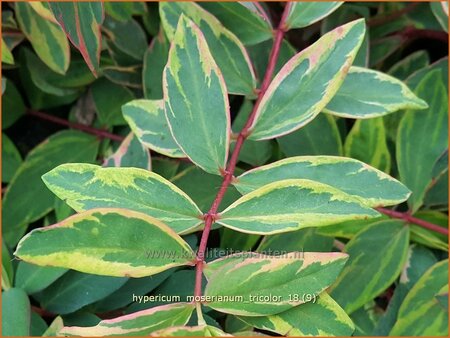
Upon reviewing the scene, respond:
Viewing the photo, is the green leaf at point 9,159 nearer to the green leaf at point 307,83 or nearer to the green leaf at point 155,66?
the green leaf at point 155,66

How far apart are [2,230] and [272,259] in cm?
45

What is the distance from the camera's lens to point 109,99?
35.1 inches

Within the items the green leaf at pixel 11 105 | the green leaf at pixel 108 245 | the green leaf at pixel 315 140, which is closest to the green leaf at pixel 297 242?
the green leaf at pixel 315 140

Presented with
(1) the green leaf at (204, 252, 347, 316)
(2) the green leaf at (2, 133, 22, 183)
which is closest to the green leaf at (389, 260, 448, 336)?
(1) the green leaf at (204, 252, 347, 316)

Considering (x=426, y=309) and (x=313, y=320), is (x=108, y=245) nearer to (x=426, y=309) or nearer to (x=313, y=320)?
(x=313, y=320)

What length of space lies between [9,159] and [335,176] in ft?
1.66

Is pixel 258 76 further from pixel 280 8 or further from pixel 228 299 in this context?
pixel 228 299

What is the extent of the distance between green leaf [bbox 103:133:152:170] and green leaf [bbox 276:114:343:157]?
0.58 ft

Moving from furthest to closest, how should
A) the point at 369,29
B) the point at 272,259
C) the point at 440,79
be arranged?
the point at 369,29, the point at 440,79, the point at 272,259

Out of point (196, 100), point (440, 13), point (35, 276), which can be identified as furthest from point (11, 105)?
point (440, 13)

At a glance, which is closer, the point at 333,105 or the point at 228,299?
the point at 228,299

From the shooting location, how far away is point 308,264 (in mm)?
517

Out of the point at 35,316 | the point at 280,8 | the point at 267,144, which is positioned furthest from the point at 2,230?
the point at 280,8

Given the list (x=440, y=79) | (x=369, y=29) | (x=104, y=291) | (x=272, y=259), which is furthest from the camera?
(x=369, y=29)
